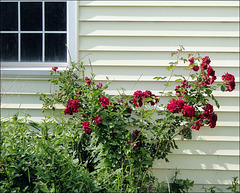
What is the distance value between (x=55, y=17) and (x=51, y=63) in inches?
Result: 20.6

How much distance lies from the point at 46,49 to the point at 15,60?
14.8 inches

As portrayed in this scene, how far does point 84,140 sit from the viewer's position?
11.4ft

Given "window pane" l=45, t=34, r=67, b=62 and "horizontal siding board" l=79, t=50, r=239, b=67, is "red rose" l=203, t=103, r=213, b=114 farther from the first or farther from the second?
"window pane" l=45, t=34, r=67, b=62

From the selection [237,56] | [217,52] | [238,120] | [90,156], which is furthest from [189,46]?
[90,156]

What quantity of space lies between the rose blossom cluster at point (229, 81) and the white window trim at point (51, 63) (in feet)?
5.30

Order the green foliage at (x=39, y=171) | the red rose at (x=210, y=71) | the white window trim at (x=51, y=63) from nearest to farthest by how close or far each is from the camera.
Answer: the green foliage at (x=39, y=171) < the red rose at (x=210, y=71) < the white window trim at (x=51, y=63)

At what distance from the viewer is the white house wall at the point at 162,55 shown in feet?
11.9

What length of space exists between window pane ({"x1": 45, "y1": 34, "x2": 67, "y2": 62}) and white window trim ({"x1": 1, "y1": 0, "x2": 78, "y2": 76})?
58 millimetres

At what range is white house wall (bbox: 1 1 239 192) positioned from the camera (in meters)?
3.61

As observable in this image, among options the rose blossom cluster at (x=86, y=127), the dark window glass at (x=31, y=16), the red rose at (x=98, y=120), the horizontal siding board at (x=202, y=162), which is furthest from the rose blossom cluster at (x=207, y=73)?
the dark window glass at (x=31, y=16)

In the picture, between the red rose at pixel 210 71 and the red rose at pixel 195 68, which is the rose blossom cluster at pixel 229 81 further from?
the red rose at pixel 195 68

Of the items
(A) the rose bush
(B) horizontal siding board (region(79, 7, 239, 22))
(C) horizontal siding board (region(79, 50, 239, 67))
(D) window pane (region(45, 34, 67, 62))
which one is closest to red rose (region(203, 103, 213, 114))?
(A) the rose bush

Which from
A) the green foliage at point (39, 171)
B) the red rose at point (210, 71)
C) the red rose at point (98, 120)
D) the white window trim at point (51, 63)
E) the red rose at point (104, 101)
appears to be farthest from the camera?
the white window trim at point (51, 63)

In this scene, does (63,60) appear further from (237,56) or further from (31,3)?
(237,56)
